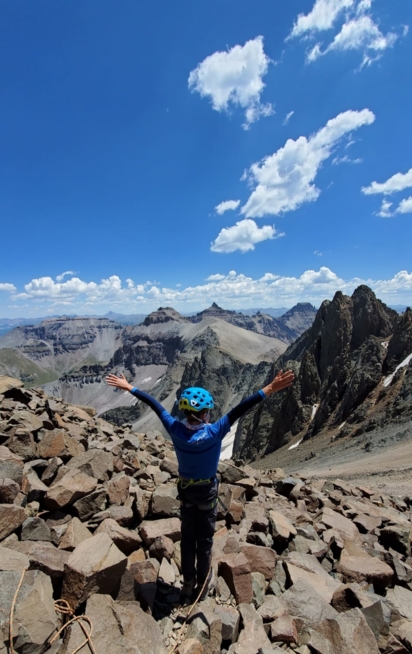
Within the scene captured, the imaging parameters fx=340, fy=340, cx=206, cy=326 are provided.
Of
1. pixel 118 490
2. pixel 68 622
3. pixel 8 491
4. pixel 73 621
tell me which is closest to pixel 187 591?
pixel 73 621

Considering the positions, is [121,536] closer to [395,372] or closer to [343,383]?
[395,372]

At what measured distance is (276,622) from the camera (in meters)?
5.25

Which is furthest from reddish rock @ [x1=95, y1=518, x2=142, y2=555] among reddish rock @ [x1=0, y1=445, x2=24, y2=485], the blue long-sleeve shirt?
reddish rock @ [x1=0, y1=445, x2=24, y2=485]

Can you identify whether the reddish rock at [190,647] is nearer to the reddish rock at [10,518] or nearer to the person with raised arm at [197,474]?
the person with raised arm at [197,474]

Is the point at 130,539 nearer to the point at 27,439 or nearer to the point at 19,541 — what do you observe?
the point at 19,541

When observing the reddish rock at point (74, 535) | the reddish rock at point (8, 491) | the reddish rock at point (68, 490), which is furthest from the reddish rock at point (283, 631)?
the reddish rock at point (8, 491)

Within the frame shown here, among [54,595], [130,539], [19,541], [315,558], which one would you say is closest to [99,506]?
[130,539]

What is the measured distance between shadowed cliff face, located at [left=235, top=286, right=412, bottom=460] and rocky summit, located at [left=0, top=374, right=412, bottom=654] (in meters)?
31.2

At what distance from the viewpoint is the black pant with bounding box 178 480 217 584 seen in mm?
5777

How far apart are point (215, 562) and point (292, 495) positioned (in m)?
5.72

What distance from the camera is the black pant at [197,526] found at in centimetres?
578

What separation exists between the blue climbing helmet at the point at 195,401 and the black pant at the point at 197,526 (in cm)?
132

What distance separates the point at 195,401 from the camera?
5.73m

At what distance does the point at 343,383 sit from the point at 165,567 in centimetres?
5170
